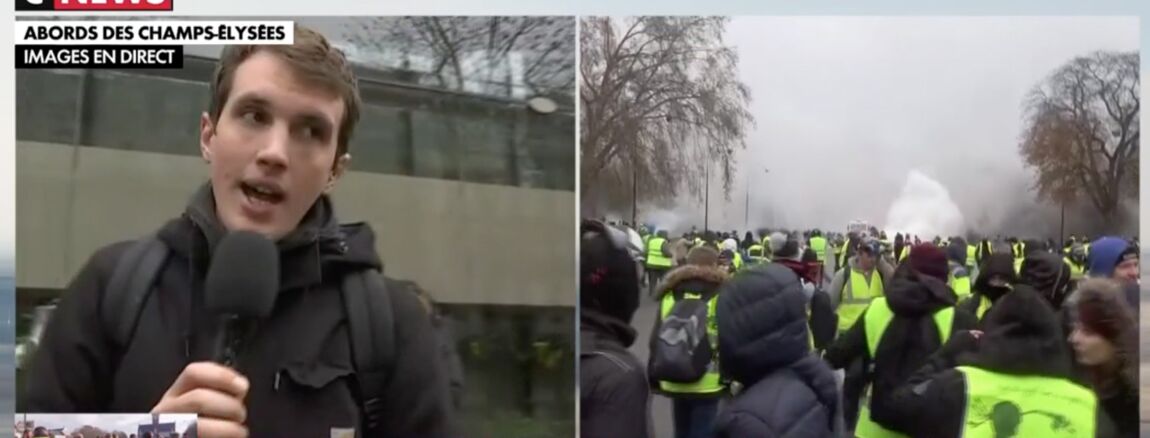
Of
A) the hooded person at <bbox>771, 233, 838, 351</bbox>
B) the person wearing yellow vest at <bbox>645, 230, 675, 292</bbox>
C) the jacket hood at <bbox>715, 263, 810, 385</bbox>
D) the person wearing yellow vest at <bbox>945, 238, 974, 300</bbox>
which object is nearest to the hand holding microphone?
the person wearing yellow vest at <bbox>645, 230, 675, 292</bbox>

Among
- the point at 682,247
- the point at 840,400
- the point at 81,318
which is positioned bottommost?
the point at 840,400

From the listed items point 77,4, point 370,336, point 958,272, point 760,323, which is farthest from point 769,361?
point 77,4

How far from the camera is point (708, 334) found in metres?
3.06

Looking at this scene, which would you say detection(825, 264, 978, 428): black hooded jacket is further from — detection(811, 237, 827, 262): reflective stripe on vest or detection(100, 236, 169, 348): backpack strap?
detection(100, 236, 169, 348): backpack strap

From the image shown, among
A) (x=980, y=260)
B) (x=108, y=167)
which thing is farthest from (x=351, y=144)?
(x=980, y=260)

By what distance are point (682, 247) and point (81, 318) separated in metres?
1.57

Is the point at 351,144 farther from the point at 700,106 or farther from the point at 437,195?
the point at 700,106

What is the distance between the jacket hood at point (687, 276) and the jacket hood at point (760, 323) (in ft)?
0.14

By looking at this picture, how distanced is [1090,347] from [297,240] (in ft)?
6.94

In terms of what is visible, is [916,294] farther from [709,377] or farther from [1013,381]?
[709,377]

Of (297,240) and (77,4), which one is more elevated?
(77,4)

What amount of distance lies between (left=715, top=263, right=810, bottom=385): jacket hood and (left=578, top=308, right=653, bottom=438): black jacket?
0.81 feet

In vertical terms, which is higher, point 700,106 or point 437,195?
point 700,106

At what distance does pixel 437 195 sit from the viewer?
298 centimetres
